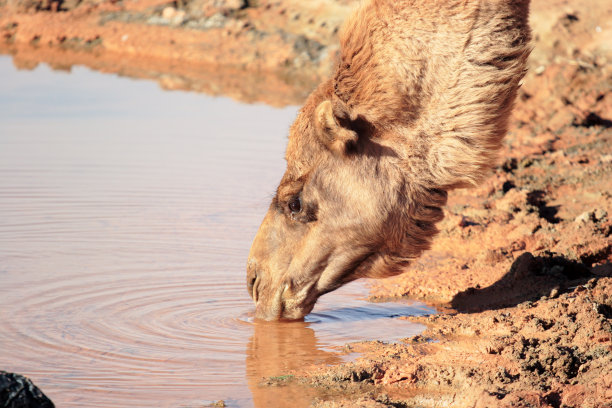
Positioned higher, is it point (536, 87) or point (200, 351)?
point (536, 87)

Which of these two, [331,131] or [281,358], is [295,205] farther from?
[281,358]

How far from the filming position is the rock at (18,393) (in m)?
3.32

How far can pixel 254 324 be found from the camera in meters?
5.84

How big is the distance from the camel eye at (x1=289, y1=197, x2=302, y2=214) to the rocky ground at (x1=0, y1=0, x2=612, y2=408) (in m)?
0.99

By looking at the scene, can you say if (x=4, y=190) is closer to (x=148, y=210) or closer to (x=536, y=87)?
(x=148, y=210)

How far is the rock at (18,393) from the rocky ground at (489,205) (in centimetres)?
145

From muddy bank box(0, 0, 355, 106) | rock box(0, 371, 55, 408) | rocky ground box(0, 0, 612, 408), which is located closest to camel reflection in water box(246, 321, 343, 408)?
rocky ground box(0, 0, 612, 408)

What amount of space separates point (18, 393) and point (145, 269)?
3702mm

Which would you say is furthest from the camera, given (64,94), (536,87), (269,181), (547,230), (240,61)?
(240,61)

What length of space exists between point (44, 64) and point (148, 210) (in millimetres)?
10707

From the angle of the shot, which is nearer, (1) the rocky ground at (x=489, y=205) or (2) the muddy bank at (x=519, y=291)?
(2) the muddy bank at (x=519, y=291)

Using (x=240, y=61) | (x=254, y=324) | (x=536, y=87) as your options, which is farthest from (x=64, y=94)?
(x=254, y=324)

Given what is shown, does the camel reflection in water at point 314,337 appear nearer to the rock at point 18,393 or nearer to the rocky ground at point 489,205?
the rocky ground at point 489,205

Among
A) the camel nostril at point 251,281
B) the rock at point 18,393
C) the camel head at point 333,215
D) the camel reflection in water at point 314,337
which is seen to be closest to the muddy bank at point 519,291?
the camel reflection in water at point 314,337
